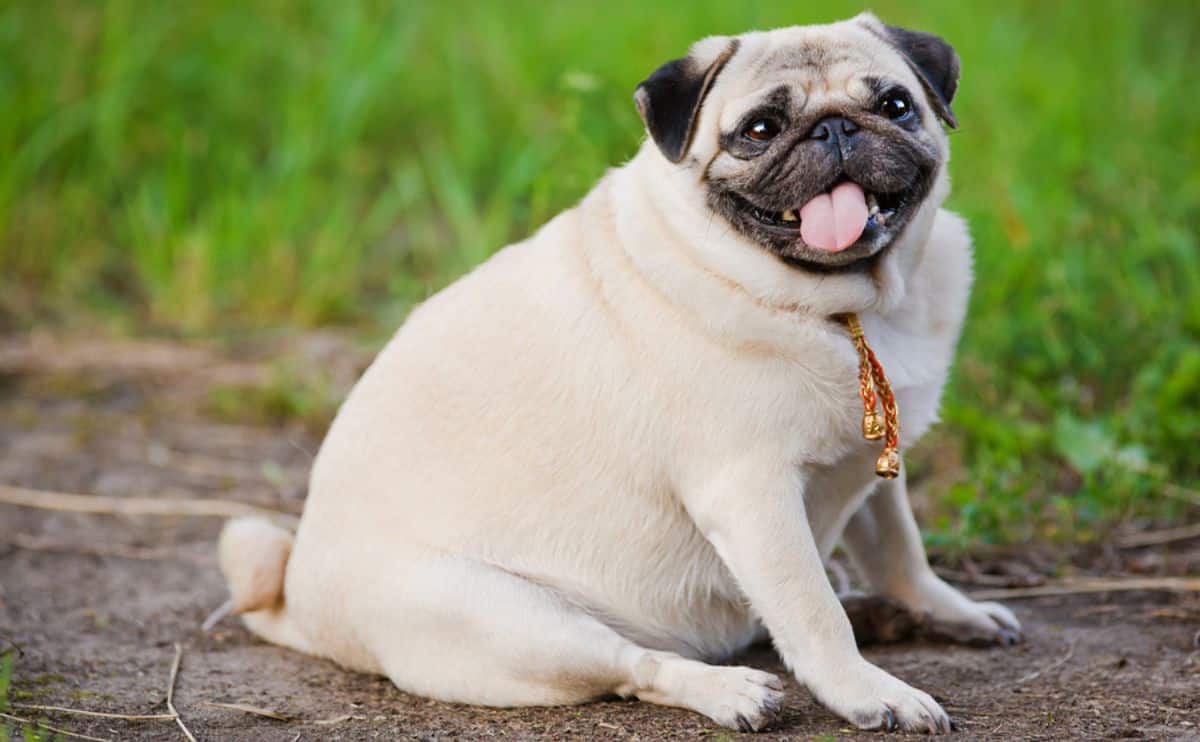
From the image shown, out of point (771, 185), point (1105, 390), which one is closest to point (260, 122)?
point (1105, 390)

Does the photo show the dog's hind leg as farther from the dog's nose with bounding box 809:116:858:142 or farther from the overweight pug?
the dog's nose with bounding box 809:116:858:142

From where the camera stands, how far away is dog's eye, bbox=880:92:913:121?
3.19 metres

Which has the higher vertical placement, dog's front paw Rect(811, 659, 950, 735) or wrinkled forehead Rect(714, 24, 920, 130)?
wrinkled forehead Rect(714, 24, 920, 130)

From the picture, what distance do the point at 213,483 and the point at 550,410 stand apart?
2.39 m

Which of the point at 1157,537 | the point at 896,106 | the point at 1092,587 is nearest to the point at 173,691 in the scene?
the point at 896,106

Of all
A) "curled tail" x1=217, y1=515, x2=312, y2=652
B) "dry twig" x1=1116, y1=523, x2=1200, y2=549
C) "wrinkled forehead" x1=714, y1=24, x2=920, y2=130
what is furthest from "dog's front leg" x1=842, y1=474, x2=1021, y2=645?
"curled tail" x1=217, y1=515, x2=312, y2=652

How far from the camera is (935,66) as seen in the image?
11.0 ft

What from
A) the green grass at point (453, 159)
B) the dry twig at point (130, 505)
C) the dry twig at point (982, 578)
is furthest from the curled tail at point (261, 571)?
the green grass at point (453, 159)

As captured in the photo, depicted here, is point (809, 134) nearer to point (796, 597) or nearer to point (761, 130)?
point (761, 130)

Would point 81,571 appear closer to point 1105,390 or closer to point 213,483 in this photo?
point 213,483

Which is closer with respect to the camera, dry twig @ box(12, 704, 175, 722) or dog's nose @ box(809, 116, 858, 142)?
dog's nose @ box(809, 116, 858, 142)

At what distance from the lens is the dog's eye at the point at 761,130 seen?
10.4 ft

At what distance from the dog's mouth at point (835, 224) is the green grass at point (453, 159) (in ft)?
6.35

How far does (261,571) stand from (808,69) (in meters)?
1.90
